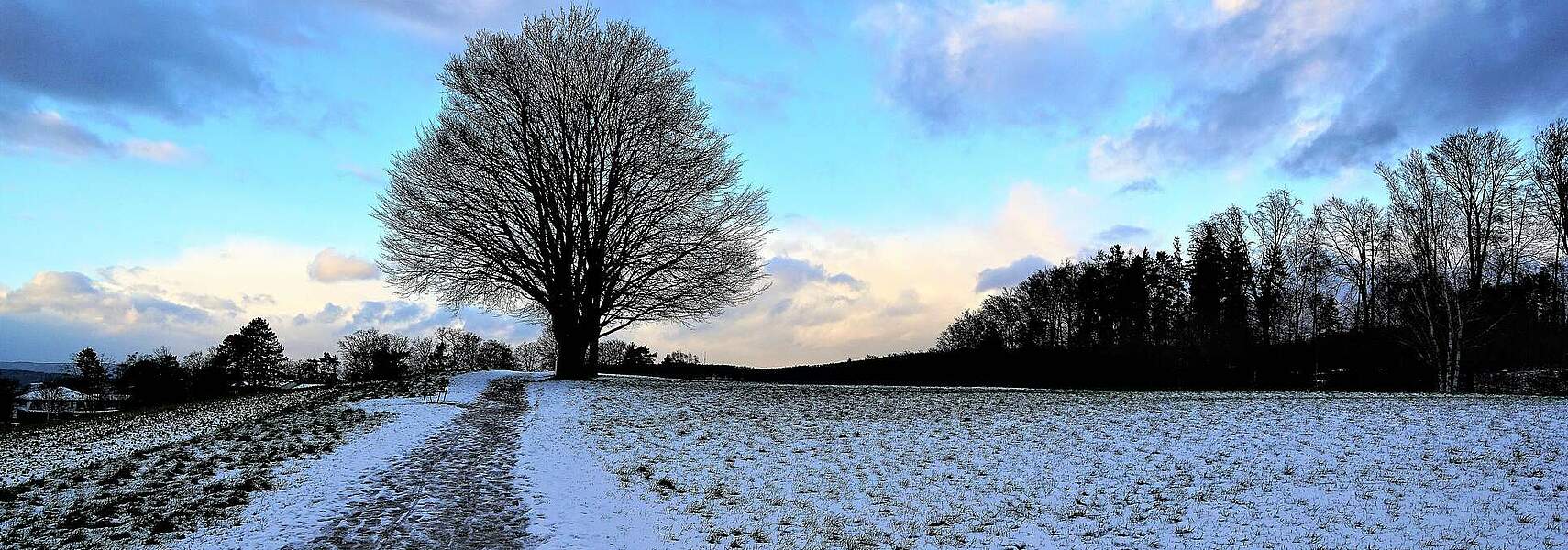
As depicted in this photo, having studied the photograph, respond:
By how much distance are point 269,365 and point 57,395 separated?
42.7 m

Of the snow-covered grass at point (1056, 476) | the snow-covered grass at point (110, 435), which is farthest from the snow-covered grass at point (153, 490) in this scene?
the snow-covered grass at point (1056, 476)

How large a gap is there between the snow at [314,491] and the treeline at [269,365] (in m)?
35.2

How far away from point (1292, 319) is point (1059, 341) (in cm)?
2396

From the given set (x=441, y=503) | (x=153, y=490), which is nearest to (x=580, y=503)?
(x=441, y=503)

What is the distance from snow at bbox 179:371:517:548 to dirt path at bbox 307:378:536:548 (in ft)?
0.65

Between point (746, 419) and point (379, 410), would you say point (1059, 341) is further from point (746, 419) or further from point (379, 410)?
point (379, 410)

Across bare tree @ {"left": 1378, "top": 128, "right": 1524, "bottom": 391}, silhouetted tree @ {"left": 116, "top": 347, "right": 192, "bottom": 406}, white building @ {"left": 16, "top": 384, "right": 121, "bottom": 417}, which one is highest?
bare tree @ {"left": 1378, "top": 128, "right": 1524, "bottom": 391}

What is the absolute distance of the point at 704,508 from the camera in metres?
9.87

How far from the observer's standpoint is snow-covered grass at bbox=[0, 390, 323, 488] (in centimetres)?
1417

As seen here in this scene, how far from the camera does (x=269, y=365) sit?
72938 mm

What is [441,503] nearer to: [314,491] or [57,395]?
[314,491]

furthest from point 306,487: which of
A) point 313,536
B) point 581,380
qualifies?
point 581,380

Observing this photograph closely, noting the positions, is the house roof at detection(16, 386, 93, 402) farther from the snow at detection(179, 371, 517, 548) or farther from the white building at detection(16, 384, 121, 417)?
the snow at detection(179, 371, 517, 548)

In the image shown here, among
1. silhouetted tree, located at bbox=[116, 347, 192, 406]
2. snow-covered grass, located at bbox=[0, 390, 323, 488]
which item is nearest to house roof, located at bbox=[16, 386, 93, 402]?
silhouetted tree, located at bbox=[116, 347, 192, 406]
